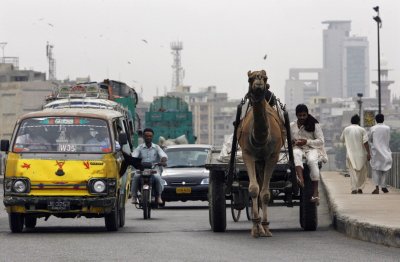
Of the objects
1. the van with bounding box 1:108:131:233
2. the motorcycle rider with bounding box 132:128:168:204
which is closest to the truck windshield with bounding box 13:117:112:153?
the van with bounding box 1:108:131:233

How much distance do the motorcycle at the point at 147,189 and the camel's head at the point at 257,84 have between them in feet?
25.5

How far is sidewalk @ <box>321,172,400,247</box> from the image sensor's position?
60.7ft

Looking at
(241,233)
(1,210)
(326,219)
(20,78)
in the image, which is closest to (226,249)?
(241,233)

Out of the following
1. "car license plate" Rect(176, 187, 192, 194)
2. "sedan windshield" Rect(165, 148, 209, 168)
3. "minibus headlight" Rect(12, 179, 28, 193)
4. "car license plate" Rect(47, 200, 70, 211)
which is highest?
"sedan windshield" Rect(165, 148, 209, 168)

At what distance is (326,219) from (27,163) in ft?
20.5

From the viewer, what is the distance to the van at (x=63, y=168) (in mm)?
21578

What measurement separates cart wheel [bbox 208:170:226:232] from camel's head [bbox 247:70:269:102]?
7.27 ft

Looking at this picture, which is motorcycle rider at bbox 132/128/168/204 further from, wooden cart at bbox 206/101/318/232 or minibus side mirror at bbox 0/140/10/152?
wooden cart at bbox 206/101/318/232

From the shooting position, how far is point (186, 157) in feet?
116

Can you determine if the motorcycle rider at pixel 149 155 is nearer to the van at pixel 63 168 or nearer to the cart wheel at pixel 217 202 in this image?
the van at pixel 63 168

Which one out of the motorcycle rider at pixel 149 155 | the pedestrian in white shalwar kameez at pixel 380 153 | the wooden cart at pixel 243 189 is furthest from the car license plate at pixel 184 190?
the wooden cart at pixel 243 189

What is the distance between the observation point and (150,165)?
27.3 meters

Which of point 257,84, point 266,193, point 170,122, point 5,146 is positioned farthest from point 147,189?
point 170,122

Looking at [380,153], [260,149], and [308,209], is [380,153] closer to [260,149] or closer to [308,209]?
[308,209]
